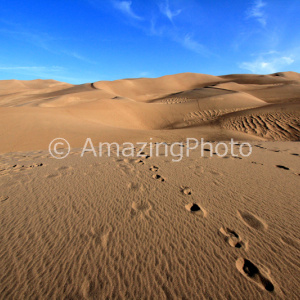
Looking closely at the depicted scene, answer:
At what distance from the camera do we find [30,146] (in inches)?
242

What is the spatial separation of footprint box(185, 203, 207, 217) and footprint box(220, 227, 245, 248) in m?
0.27

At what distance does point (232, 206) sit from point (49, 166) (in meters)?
3.61

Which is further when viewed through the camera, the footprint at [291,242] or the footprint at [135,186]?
the footprint at [135,186]

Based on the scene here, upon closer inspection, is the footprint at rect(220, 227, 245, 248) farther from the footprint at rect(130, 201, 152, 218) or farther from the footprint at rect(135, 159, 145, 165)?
the footprint at rect(135, 159, 145, 165)

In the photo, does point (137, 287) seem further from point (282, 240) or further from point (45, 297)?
point (282, 240)

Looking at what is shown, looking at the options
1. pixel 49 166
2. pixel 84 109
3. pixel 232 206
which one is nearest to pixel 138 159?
pixel 49 166

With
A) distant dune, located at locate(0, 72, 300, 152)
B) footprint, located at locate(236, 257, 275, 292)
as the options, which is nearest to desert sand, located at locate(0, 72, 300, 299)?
footprint, located at locate(236, 257, 275, 292)

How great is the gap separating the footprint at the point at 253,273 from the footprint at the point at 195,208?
1.93 ft

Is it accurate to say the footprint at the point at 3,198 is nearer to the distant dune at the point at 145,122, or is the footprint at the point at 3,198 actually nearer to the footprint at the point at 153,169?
the footprint at the point at 153,169

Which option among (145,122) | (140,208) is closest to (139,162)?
(140,208)

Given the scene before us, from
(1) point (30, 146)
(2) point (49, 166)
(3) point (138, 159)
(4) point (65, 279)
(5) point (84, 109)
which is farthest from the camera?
(5) point (84, 109)

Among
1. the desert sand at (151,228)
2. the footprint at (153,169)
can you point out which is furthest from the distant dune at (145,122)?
the footprint at (153,169)

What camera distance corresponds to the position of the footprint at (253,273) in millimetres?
1159

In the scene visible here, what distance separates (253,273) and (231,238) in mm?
321
